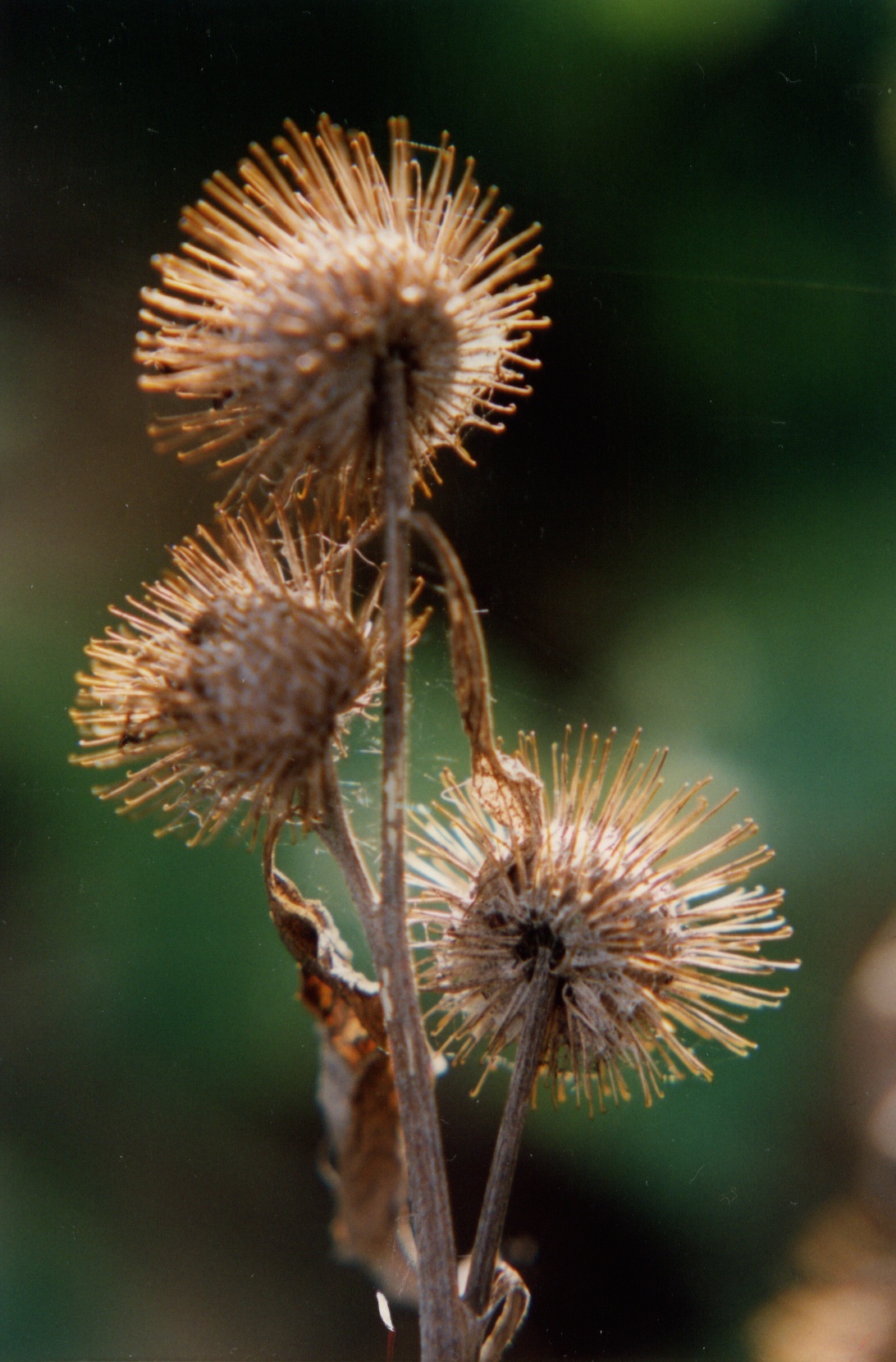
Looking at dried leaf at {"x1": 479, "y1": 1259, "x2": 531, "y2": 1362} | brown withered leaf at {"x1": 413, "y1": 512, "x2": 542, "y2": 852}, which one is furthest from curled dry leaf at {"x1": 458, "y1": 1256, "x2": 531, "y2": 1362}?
brown withered leaf at {"x1": 413, "y1": 512, "x2": 542, "y2": 852}

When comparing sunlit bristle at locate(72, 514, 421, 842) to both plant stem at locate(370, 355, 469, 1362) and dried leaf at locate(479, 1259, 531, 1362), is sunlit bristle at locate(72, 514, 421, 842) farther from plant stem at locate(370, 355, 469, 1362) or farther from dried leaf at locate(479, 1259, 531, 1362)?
dried leaf at locate(479, 1259, 531, 1362)

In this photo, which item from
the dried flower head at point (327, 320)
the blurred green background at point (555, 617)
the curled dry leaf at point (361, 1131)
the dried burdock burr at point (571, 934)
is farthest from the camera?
the blurred green background at point (555, 617)

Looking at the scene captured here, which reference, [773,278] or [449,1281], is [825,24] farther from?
[449,1281]

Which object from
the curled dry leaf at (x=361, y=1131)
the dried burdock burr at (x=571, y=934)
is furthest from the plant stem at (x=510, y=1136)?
the curled dry leaf at (x=361, y=1131)

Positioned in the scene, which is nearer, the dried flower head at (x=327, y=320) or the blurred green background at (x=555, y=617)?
the dried flower head at (x=327, y=320)

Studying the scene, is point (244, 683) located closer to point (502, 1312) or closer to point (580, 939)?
point (580, 939)

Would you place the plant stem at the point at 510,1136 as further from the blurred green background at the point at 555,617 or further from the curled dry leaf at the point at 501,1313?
the blurred green background at the point at 555,617
